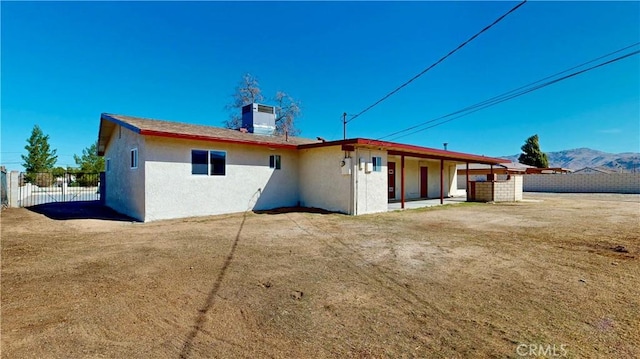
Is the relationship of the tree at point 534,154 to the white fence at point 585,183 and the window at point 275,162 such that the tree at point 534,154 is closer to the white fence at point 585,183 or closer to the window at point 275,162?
the white fence at point 585,183

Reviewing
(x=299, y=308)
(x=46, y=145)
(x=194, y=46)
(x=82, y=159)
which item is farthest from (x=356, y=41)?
(x=82, y=159)

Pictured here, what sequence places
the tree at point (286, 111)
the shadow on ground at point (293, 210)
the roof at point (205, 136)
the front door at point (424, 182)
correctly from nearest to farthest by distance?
the roof at point (205, 136) → the shadow on ground at point (293, 210) → the front door at point (424, 182) → the tree at point (286, 111)

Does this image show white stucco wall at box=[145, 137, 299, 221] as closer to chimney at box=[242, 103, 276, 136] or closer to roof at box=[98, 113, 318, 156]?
roof at box=[98, 113, 318, 156]

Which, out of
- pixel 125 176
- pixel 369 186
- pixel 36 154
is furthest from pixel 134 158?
pixel 36 154

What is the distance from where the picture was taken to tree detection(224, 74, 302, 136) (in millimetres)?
28719

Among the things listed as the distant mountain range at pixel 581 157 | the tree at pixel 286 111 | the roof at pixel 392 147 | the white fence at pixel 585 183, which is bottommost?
the white fence at pixel 585 183

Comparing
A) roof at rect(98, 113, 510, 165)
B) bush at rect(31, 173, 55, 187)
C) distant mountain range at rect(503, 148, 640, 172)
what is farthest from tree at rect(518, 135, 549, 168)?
distant mountain range at rect(503, 148, 640, 172)

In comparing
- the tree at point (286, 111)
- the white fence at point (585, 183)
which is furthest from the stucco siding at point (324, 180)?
the white fence at point (585, 183)

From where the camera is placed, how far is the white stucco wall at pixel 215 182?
9.55 meters

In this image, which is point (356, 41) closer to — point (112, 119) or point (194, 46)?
point (194, 46)

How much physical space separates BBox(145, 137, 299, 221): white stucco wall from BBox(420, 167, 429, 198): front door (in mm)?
9664

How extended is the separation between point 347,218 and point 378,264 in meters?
5.44

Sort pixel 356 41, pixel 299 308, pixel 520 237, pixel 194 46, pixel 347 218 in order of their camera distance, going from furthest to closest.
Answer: pixel 194 46, pixel 356 41, pixel 347 218, pixel 520 237, pixel 299 308

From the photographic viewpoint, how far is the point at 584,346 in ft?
7.98
